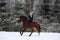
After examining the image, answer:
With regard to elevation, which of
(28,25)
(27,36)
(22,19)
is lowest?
(27,36)

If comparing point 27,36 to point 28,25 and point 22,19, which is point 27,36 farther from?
point 22,19

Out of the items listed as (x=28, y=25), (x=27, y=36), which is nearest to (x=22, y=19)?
(x=28, y=25)

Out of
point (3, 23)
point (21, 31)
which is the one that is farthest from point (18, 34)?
point (3, 23)

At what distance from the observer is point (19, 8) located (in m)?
3.17

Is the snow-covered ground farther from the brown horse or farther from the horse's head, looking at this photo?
the horse's head

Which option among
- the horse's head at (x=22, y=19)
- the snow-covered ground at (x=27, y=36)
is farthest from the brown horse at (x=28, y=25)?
the snow-covered ground at (x=27, y=36)

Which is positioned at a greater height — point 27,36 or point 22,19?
point 22,19

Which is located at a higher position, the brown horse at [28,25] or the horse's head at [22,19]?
the horse's head at [22,19]

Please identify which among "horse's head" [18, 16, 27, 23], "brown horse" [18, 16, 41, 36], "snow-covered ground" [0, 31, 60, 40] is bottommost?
"snow-covered ground" [0, 31, 60, 40]

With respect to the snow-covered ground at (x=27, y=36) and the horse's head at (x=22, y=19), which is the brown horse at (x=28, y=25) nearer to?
the horse's head at (x=22, y=19)

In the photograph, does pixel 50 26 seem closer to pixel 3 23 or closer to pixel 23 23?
pixel 23 23

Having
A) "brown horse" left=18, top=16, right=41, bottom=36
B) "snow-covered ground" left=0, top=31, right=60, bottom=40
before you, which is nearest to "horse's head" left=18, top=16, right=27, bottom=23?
"brown horse" left=18, top=16, right=41, bottom=36

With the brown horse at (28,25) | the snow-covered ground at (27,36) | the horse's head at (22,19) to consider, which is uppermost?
the horse's head at (22,19)

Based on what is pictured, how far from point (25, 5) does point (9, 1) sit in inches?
12.7
